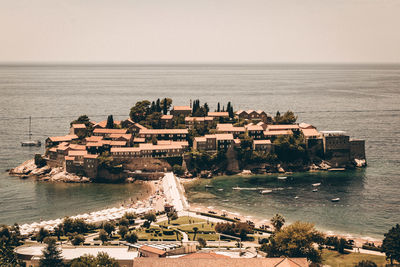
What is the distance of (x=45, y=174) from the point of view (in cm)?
9500

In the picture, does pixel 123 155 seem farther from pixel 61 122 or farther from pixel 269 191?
pixel 61 122

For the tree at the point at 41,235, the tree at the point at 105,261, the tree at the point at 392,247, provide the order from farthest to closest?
the tree at the point at 41,235 < the tree at the point at 392,247 < the tree at the point at 105,261

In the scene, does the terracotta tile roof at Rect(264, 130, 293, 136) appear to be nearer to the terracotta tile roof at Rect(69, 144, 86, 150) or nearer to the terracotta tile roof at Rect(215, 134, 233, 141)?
the terracotta tile roof at Rect(215, 134, 233, 141)

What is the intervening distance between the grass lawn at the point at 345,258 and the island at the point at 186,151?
137 feet

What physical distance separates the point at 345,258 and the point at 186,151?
159ft

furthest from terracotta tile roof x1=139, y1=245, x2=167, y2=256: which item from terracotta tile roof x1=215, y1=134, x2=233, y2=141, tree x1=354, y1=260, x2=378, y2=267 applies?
terracotta tile roof x1=215, y1=134, x2=233, y2=141

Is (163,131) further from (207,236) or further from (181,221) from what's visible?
(207,236)

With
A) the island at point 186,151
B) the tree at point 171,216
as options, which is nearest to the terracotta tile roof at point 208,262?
the tree at point 171,216

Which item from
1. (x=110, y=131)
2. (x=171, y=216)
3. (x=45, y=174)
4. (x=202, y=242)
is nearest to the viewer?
(x=202, y=242)

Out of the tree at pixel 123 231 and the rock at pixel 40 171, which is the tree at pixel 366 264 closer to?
the tree at pixel 123 231

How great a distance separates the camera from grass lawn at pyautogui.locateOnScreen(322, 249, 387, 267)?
2101 inches

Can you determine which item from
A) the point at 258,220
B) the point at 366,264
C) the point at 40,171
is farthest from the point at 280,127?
the point at 366,264

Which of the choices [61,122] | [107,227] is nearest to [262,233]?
[107,227]

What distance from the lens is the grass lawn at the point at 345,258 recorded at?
175 ft
